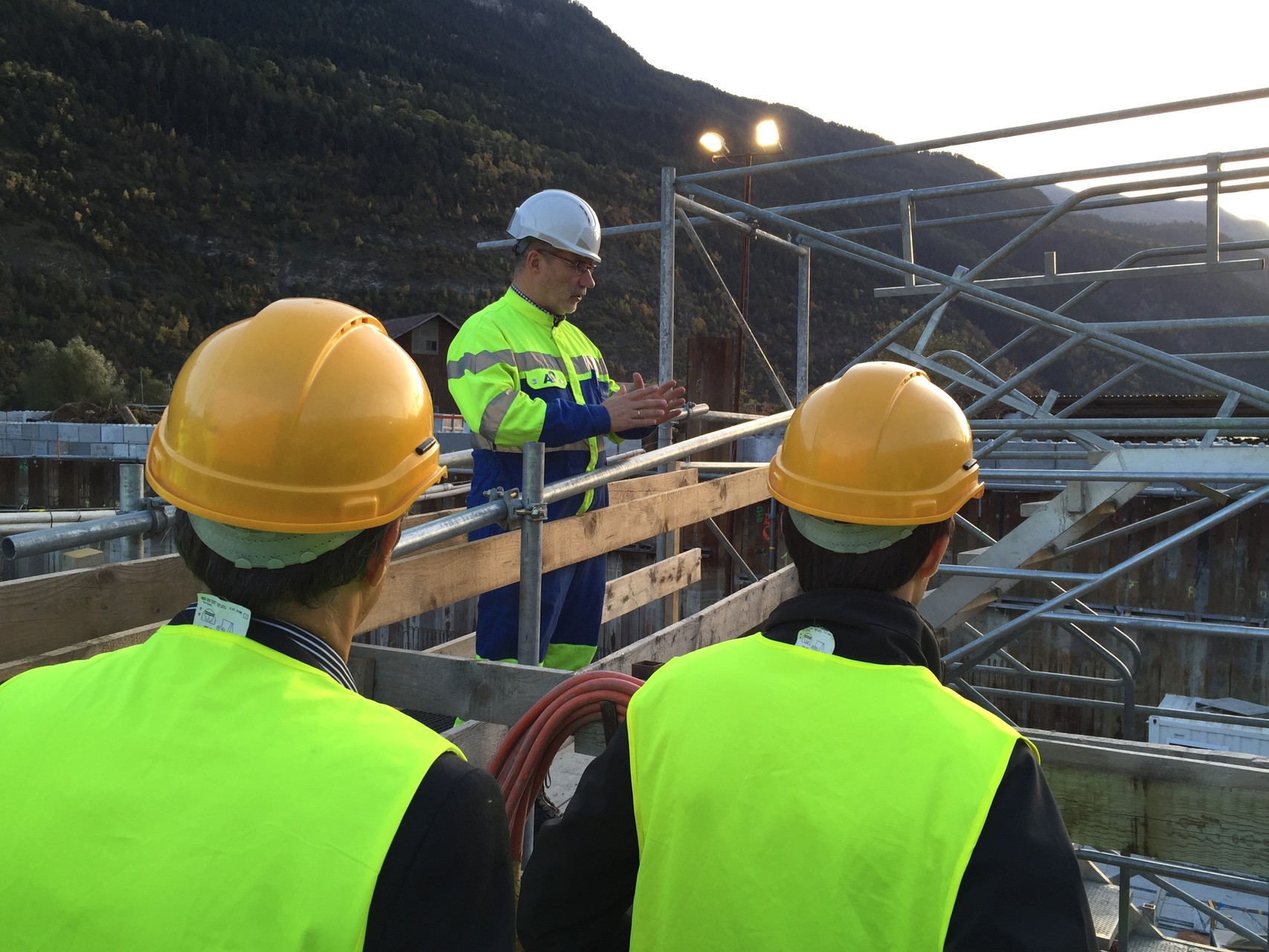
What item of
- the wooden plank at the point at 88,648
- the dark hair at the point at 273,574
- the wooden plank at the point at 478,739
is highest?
the dark hair at the point at 273,574

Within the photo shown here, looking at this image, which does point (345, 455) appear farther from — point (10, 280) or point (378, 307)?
point (378, 307)

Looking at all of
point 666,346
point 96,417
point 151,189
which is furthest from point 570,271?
point 151,189

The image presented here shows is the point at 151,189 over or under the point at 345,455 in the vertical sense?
over

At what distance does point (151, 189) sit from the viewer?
57469 mm

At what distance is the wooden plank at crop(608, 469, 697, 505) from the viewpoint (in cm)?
474

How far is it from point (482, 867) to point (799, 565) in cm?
80

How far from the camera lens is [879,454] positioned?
1658 millimetres

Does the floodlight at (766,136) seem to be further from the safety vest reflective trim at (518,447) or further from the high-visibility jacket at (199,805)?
the high-visibility jacket at (199,805)

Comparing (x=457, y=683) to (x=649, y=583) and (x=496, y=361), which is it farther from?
(x=649, y=583)

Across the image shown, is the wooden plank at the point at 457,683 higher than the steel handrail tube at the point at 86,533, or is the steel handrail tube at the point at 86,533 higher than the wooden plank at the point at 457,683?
the steel handrail tube at the point at 86,533

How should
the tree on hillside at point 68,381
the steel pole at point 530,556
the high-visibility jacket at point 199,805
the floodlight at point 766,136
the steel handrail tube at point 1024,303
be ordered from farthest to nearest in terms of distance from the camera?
the tree on hillside at point 68,381 < the floodlight at point 766,136 < the steel handrail tube at point 1024,303 < the steel pole at point 530,556 < the high-visibility jacket at point 199,805

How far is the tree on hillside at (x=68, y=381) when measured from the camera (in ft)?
121

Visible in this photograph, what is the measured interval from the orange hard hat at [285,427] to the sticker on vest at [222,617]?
0.10m

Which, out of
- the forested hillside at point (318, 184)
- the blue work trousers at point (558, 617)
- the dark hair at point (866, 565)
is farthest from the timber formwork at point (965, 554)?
the forested hillside at point (318, 184)
